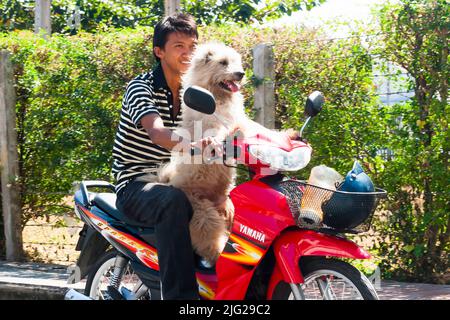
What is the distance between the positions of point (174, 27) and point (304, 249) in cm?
166

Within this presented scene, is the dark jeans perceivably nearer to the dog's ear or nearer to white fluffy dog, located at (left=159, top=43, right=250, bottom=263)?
white fluffy dog, located at (left=159, top=43, right=250, bottom=263)

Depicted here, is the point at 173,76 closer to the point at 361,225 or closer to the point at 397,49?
the point at 361,225

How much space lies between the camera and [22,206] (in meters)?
8.30

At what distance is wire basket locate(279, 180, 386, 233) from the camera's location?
3.69 metres

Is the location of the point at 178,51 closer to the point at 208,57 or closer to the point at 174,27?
the point at 174,27

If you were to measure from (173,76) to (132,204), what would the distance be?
0.87 metres

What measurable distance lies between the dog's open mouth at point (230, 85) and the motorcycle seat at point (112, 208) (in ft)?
2.98

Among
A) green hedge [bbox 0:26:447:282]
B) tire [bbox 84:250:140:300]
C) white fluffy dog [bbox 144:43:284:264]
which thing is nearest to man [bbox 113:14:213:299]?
white fluffy dog [bbox 144:43:284:264]

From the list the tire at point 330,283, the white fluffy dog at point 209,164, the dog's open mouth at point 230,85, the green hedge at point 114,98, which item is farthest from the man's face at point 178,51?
the green hedge at point 114,98

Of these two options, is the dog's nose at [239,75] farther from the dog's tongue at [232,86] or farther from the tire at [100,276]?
the tire at [100,276]

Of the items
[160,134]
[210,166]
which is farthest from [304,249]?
[160,134]

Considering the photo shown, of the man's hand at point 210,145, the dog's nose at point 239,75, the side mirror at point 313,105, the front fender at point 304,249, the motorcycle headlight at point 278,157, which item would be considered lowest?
the front fender at point 304,249

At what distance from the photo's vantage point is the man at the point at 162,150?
160 inches

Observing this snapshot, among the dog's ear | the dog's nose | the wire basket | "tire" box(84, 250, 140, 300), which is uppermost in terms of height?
the dog's ear
